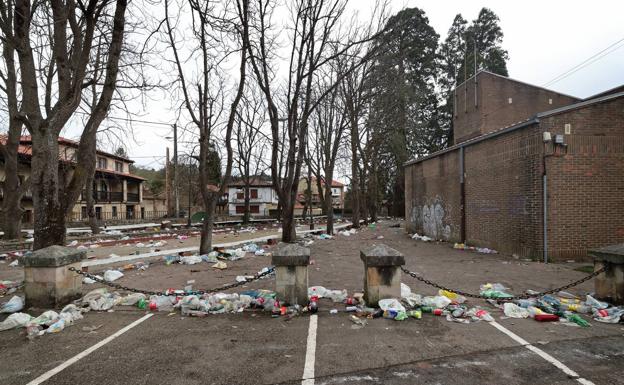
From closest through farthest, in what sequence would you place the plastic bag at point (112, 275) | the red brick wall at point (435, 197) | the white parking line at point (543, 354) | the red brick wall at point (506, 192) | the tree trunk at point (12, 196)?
1. the white parking line at point (543, 354)
2. the plastic bag at point (112, 275)
3. the red brick wall at point (506, 192)
4. the tree trunk at point (12, 196)
5. the red brick wall at point (435, 197)

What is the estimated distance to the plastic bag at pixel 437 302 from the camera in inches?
215

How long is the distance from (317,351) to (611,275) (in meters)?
5.11

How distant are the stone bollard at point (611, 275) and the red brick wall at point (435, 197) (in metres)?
9.09

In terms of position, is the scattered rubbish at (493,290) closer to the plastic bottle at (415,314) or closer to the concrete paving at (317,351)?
the concrete paving at (317,351)

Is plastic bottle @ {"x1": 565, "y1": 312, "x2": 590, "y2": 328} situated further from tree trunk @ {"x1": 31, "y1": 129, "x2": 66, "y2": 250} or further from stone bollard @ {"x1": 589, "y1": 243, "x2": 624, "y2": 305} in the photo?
tree trunk @ {"x1": 31, "y1": 129, "x2": 66, "y2": 250}

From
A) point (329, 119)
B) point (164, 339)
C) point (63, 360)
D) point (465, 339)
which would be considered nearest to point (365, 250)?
point (465, 339)

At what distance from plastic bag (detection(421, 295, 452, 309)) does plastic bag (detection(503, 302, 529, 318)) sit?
828mm

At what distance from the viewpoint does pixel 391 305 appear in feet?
17.1

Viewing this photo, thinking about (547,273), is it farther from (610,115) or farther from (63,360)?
(63,360)

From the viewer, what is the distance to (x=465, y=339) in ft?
14.2

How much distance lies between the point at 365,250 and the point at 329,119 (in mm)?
19551

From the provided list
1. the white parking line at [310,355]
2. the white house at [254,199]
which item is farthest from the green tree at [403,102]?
the white house at [254,199]

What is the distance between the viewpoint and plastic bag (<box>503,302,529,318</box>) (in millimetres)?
5168

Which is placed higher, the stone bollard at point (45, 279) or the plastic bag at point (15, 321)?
the stone bollard at point (45, 279)
